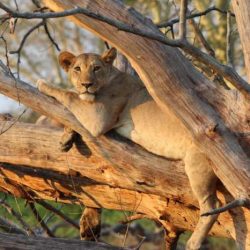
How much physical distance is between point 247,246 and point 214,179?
0.46 m

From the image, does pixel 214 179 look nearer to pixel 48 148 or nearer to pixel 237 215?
pixel 237 215

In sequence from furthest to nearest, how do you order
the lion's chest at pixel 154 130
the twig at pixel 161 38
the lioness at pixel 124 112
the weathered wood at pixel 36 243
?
1. the lion's chest at pixel 154 130
2. the lioness at pixel 124 112
3. the weathered wood at pixel 36 243
4. the twig at pixel 161 38

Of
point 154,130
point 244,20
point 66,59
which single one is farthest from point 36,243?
point 66,59

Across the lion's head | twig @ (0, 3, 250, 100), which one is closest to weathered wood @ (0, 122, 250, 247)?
the lion's head

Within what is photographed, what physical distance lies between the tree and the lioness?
0.10 m

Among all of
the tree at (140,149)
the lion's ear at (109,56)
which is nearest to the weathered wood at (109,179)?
the tree at (140,149)

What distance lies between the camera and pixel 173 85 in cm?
418

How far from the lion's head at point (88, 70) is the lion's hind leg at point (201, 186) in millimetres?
873

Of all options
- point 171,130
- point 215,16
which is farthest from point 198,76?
point 215,16

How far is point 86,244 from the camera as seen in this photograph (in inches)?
159

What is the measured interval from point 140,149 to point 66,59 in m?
0.92

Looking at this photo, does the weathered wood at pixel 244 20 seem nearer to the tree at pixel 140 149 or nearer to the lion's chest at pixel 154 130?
the tree at pixel 140 149

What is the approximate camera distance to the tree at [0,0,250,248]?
160 inches

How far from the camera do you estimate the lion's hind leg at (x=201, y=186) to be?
462 cm
